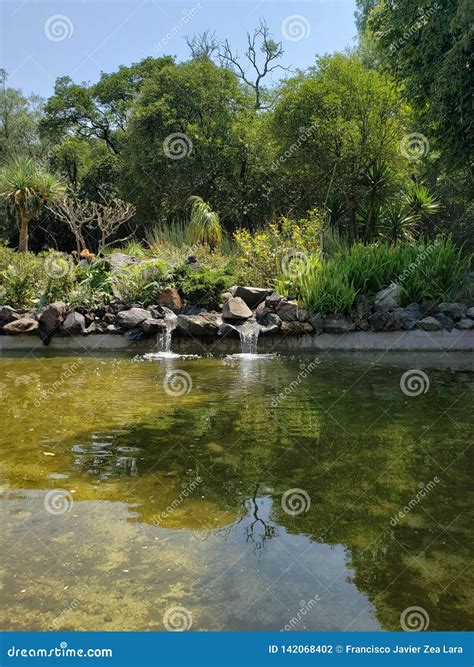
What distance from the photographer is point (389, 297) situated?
10.4 metres

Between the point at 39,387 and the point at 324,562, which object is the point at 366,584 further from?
the point at 39,387

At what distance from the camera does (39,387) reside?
6797mm

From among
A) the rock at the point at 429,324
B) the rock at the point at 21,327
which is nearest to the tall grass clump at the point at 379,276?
the rock at the point at 429,324

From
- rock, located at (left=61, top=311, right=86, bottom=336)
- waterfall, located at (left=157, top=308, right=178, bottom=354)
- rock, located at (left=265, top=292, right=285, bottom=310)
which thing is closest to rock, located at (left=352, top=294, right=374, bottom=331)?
rock, located at (left=265, top=292, right=285, bottom=310)

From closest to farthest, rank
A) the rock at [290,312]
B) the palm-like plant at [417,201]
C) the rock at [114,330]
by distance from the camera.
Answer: the rock at [290,312] → the rock at [114,330] → the palm-like plant at [417,201]

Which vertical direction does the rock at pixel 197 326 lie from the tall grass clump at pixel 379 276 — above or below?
below

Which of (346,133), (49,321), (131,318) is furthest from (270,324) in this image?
(346,133)

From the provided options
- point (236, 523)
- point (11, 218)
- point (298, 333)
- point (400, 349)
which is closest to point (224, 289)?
point (298, 333)

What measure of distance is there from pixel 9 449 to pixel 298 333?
20.9ft

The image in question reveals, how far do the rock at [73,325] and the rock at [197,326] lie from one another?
1.78 meters

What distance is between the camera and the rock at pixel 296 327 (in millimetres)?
9977

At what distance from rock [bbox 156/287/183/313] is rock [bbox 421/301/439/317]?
4535 mm

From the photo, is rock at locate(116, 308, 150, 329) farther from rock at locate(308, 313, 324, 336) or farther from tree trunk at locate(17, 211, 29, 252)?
tree trunk at locate(17, 211, 29, 252)

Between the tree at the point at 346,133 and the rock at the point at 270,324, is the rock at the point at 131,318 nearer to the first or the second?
the rock at the point at 270,324
